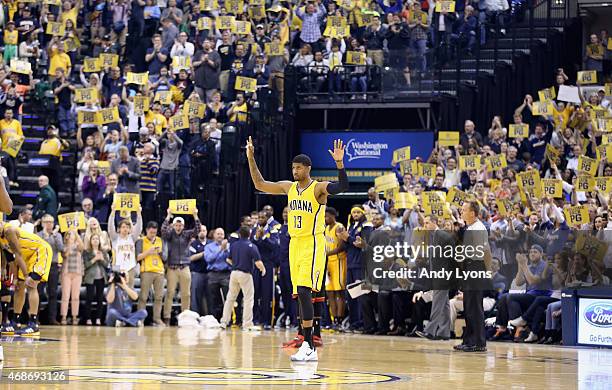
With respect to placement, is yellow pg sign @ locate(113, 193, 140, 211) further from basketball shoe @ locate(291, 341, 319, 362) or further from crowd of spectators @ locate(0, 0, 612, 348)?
basketball shoe @ locate(291, 341, 319, 362)

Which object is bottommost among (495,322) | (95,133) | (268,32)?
(495,322)

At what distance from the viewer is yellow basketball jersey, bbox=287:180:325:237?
1527cm

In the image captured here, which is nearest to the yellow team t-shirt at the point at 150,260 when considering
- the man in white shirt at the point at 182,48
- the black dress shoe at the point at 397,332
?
the black dress shoe at the point at 397,332

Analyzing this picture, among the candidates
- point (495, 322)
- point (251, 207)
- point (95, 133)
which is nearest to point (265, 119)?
point (251, 207)

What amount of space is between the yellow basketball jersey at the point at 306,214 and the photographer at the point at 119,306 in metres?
9.27

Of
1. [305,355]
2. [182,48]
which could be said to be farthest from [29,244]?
[182,48]

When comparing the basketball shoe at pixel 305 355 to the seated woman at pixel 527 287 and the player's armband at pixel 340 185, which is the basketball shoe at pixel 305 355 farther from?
the seated woman at pixel 527 287

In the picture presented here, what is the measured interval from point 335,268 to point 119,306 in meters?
4.27

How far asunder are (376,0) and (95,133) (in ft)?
27.1

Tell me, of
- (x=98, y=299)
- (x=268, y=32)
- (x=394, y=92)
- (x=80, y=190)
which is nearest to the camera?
(x=98, y=299)

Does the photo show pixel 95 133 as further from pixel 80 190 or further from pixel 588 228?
pixel 588 228

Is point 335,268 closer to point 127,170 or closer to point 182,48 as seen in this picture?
point 127,170

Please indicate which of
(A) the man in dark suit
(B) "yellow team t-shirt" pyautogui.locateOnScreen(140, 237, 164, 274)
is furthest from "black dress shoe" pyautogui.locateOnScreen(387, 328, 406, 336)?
(A) the man in dark suit

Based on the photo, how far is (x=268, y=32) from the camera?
3173cm
